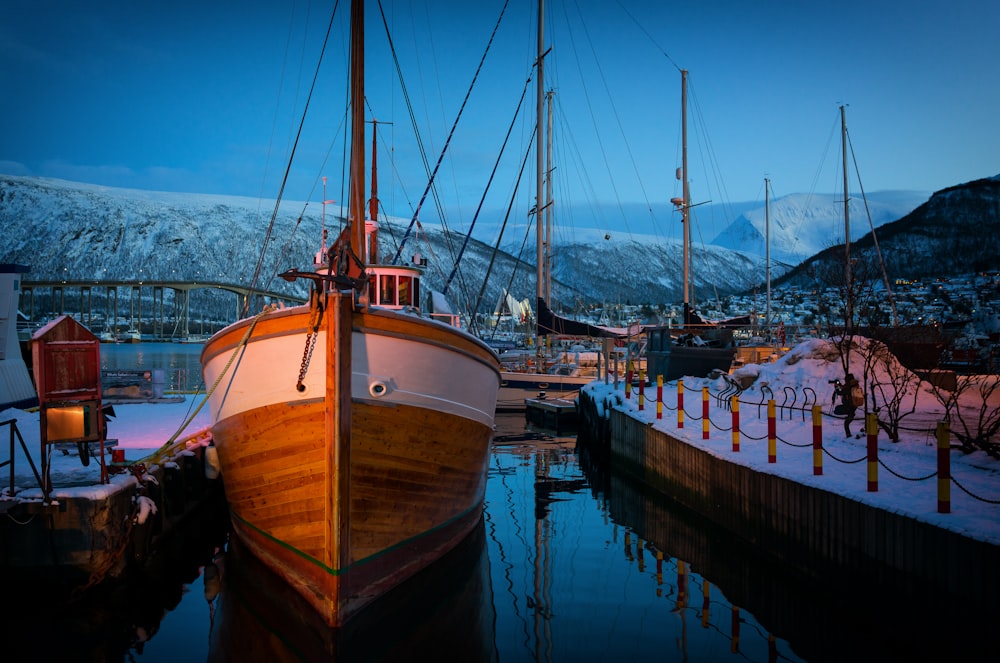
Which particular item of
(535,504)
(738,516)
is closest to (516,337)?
(535,504)

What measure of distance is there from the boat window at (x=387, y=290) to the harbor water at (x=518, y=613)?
161 inches

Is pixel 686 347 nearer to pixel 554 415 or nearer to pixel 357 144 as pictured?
pixel 554 415

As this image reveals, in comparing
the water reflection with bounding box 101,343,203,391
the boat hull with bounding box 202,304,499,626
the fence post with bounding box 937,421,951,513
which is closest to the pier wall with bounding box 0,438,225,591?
the boat hull with bounding box 202,304,499,626

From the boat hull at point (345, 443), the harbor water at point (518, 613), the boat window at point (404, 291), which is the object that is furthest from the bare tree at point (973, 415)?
the boat window at point (404, 291)

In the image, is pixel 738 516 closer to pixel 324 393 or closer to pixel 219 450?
pixel 324 393

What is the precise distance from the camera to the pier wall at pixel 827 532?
7.20 metres

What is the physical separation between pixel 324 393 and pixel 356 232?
7.52 ft

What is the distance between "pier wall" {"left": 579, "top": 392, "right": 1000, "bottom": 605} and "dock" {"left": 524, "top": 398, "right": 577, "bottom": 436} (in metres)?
13.1

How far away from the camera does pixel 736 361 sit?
26000 mm

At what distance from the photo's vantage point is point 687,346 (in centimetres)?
2975

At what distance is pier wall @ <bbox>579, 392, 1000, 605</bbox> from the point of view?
23.6ft

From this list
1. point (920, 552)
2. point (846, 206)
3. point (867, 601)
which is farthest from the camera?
point (846, 206)

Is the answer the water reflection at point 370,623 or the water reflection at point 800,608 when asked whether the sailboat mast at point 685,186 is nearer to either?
the water reflection at point 800,608

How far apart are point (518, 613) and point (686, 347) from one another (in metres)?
19.5
